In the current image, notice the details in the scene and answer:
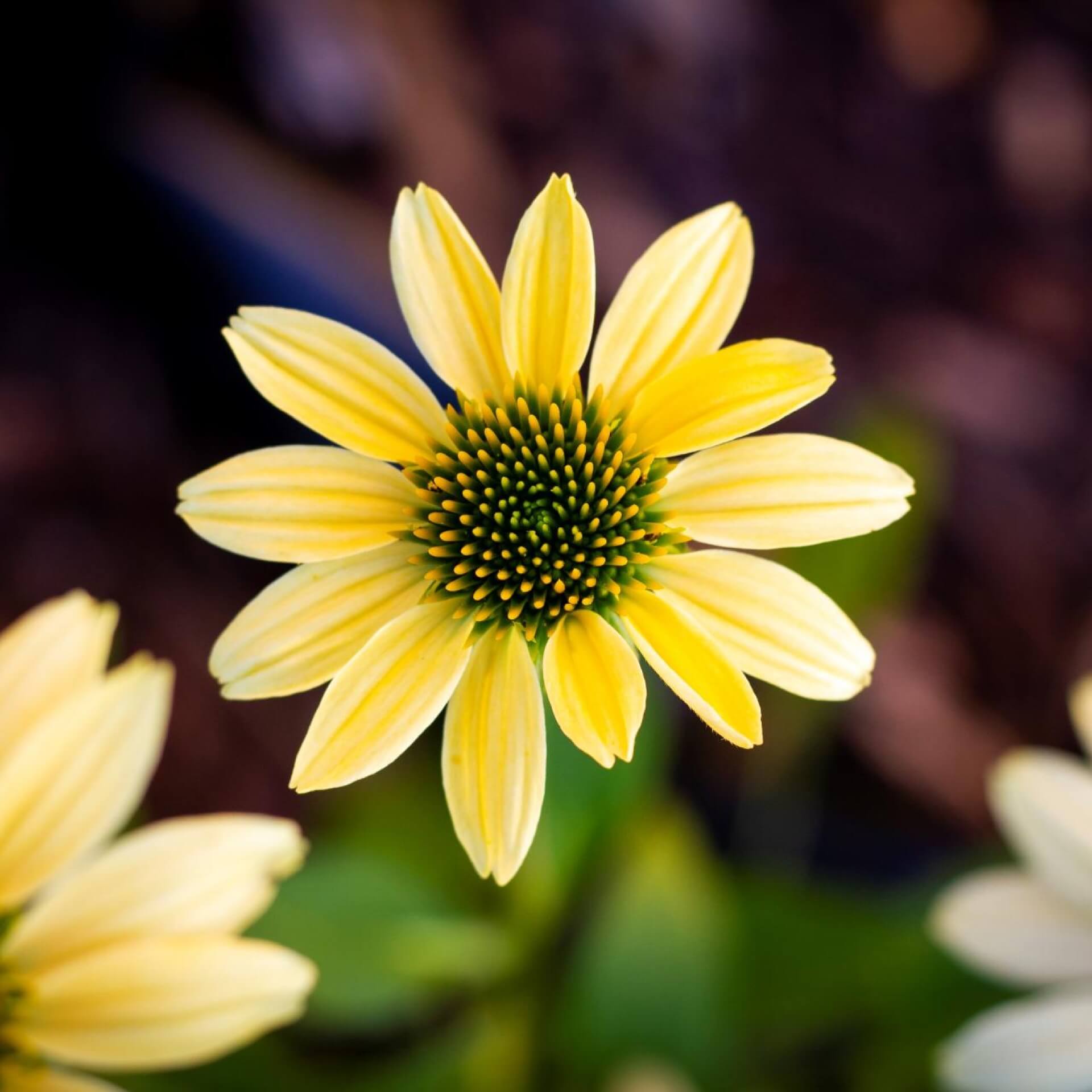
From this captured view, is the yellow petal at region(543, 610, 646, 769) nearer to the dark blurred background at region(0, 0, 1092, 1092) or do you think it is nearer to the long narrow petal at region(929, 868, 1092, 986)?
the long narrow petal at region(929, 868, 1092, 986)

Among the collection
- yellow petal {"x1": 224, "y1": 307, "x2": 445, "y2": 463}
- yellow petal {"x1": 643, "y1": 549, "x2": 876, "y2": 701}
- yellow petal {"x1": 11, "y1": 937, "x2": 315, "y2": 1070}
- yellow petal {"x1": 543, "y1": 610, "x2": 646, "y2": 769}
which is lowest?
yellow petal {"x1": 11, "y1": 937, "x2": 315, "y2": 1070}

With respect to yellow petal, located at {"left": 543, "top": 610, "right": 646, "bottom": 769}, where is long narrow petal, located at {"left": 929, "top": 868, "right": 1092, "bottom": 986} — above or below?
below

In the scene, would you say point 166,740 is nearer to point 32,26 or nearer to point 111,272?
point 111,272

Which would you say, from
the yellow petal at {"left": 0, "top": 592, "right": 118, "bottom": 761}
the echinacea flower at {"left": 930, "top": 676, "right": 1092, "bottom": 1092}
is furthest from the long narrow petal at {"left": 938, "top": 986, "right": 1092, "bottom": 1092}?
the yellow petal at {"left": 0, "top": 592, "right": 118, "bottom": 761}

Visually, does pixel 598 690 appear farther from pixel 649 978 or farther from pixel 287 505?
pixel 649 978

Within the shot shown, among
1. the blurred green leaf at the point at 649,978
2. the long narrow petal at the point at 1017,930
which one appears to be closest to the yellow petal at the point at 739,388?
the long narrow petal at the point at 1017,930

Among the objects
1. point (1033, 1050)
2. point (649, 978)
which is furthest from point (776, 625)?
point (649, 978)
